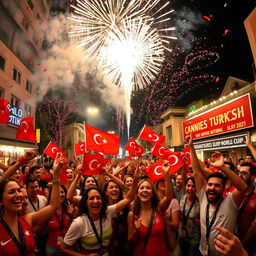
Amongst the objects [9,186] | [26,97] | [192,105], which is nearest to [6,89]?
[26,97]

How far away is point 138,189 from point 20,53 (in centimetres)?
2472

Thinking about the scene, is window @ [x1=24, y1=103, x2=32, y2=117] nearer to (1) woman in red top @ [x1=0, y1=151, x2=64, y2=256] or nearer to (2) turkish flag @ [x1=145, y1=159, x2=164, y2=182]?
(2) turkish flag @ [x1=145, y1=159, x2=164, y2=182]

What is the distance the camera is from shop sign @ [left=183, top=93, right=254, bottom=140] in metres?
13.4

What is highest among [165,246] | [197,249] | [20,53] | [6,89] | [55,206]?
[20,53]

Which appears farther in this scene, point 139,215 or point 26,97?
point 26,97

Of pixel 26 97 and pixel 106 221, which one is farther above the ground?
pixel 26 97

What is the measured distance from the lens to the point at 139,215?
3.42 meters

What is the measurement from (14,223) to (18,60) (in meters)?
23.5

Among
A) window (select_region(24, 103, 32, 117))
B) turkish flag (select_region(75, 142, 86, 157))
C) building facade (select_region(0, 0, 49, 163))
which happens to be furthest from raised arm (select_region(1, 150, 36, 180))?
window (select_region(24, 103, 32, 117))

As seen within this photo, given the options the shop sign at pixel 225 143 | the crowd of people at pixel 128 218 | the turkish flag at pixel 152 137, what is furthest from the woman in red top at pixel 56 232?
the shop sign at pixel 225 143

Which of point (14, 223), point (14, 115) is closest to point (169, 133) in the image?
point (14, 115)

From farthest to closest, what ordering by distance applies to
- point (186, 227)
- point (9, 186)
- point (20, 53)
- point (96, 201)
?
point (20, 53) < point (186, 227) < point (96, 201) < point (9, 186)

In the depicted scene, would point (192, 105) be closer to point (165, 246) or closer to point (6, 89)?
point (6, 89)

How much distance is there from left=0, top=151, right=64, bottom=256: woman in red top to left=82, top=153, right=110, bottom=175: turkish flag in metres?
2.06
